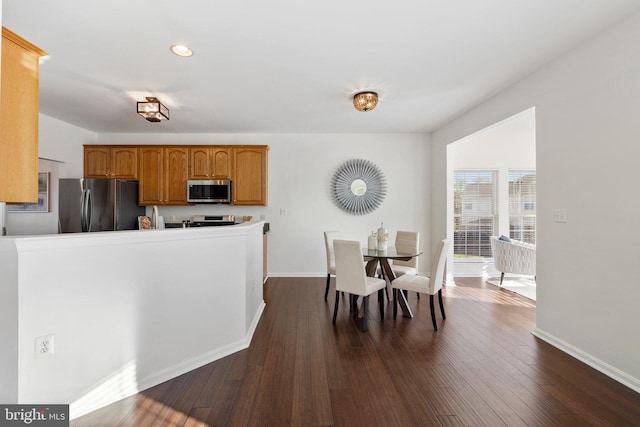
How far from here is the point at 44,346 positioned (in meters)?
1.60

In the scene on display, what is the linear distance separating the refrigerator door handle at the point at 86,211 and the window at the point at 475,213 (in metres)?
6.02

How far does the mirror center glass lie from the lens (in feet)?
17.1

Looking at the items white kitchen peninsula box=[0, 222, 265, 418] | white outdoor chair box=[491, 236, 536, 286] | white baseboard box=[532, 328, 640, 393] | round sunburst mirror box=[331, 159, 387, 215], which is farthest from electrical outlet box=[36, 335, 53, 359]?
white outdoor chair box=[491, 236, 536, 286]

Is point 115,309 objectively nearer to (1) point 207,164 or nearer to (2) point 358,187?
(1) point 207,164

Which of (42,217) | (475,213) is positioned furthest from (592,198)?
(42,217)

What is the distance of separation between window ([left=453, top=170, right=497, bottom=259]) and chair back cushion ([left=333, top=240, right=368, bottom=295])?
308cm

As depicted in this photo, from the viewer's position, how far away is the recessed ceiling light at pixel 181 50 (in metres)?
2.43

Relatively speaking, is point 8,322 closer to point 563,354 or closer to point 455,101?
point 563,354

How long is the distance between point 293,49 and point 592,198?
2.69 meters

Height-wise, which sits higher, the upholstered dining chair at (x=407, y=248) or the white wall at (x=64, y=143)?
the white wall at (x=64, y=143)

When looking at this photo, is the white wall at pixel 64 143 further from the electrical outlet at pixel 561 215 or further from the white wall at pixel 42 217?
the electrical outlet at pixel 561 215

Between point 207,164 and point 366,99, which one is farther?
point 207,164

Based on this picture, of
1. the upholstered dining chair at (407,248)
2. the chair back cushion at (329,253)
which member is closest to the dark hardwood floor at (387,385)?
the upholstered dining chair at (407,248)

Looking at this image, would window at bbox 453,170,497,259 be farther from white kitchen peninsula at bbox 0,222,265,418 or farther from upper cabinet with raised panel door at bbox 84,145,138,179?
upper cabinet with raised panel door at bbox 84,145,138,179
